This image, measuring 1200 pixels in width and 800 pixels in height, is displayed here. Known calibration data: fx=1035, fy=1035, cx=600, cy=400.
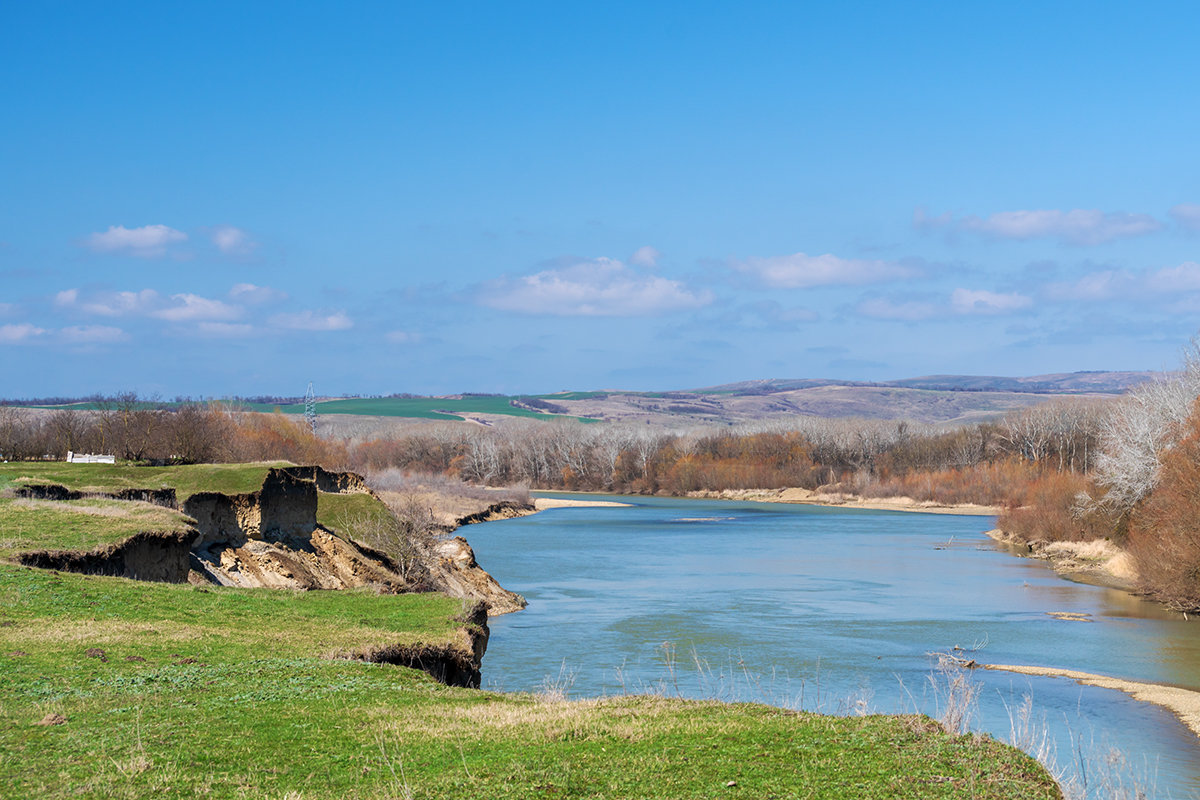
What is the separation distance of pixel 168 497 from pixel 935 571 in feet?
120

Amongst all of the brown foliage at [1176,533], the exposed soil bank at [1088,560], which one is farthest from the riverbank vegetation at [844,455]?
the exposed soil bank at [1088,560]

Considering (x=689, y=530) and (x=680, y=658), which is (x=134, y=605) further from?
(x=689, y=530)

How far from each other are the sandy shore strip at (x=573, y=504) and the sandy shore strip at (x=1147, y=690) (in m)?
73.5

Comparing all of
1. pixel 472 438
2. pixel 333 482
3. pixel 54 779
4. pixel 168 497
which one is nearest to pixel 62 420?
pixel 333 482

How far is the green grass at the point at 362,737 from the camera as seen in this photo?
829 centimetres

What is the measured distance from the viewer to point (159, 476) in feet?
99.7

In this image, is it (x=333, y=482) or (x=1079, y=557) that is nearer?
(x=333, y=482)

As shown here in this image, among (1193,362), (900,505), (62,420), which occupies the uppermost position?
(1193,362)

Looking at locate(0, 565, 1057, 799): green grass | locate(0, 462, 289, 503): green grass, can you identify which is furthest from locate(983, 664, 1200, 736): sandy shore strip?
locate(0, 462, 289, 503): green grass

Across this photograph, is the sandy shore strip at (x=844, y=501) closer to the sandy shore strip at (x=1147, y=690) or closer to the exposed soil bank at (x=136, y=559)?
the sandy shore strip at (x=1147, y=690)

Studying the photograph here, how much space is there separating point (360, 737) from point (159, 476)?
23096 mm

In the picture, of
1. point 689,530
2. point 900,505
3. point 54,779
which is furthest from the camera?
point 900,505

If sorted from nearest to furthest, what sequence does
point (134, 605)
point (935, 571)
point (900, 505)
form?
point (134, 605)
point (935, 571)
point (900, 505)

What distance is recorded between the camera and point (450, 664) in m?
16.7
